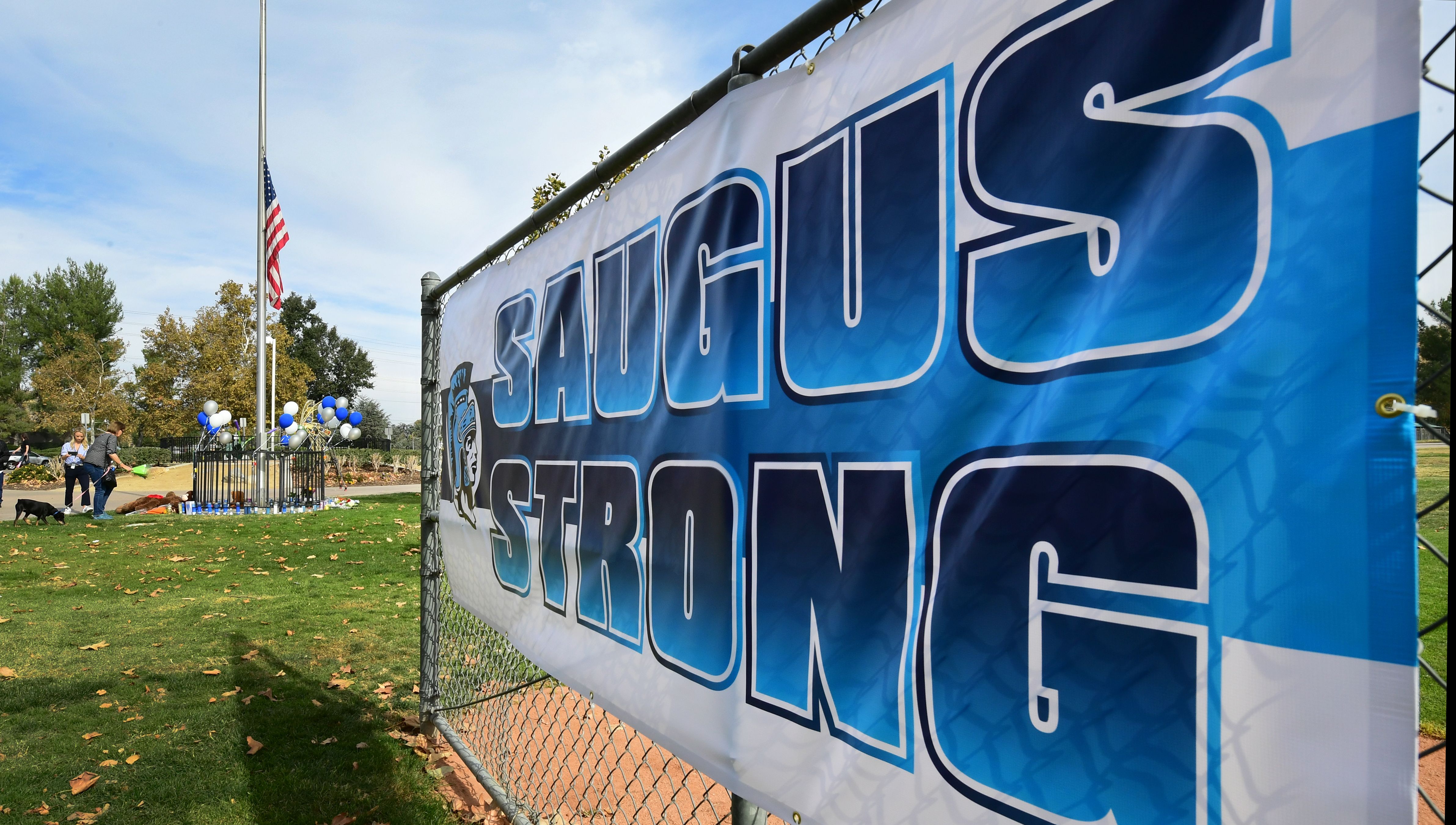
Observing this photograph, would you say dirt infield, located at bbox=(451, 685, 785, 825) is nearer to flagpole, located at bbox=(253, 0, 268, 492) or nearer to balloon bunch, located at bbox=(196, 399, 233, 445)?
flagpole, located at bbox=(253, 0, 268, 492)

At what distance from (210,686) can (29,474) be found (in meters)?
28.9

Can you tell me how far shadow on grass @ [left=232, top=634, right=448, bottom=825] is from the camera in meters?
3.13

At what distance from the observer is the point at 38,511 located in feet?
40.0

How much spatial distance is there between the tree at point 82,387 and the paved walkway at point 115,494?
864 inches

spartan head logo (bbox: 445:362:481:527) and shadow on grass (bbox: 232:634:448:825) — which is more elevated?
spartan head logo (bbox: 445:362:481:527)

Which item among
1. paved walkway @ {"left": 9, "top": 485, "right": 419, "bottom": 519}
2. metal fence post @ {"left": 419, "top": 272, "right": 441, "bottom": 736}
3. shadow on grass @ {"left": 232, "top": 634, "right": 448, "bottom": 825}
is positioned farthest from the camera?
paved walkway @ {"left": 9, "top": 485, "right": 419, "bottom": 519}

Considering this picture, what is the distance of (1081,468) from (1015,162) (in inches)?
16.9

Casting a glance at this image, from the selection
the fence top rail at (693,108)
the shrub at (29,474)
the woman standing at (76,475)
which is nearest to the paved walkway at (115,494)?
the woman standing at (76,475)

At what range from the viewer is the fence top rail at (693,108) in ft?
4.92

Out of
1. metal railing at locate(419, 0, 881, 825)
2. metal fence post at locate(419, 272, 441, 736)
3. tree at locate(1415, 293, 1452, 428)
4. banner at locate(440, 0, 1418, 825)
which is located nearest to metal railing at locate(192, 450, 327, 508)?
metal railing at locate(419, 0, 881, 825)

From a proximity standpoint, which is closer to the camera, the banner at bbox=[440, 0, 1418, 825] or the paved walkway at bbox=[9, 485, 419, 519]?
the banner at bbox=[440, 0, 1418, 825]

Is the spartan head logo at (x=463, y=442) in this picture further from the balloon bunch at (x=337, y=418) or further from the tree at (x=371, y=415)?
the tree at (x=371, y=415)

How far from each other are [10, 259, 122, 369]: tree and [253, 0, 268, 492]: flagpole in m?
45.4

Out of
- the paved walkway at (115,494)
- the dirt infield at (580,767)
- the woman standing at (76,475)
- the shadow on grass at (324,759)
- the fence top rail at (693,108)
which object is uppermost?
the fence top rail at (693,108)
